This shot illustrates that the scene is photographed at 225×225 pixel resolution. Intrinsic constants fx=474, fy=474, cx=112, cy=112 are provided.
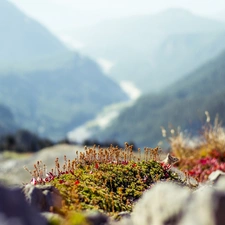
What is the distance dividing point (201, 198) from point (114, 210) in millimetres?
2828

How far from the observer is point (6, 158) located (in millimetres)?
36438

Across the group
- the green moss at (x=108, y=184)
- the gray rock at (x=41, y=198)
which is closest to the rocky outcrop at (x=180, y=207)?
the gray rock at (x=41, y=198)

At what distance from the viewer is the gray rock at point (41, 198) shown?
531 centimetres

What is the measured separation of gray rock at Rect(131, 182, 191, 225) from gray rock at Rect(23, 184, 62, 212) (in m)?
1.49

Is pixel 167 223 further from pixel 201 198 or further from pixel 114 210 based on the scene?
pixel 114 210

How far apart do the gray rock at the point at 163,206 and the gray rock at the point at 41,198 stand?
1.49 metres

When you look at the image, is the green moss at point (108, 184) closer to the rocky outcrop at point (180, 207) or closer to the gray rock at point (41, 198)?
the gray rock at point (41, 198)

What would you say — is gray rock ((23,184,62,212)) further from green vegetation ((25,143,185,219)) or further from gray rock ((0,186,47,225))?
gray rock ((0,186,47,225))

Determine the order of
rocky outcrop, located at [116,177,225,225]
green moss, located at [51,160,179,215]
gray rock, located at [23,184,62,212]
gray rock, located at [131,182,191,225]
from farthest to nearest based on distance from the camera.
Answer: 1. green moss, located at [51,160,179,215]
2. gray rock, located at [23,184,62,212]
3. gray rock, located at [131,182,191,225]
4. rocky outcrop, located at [116,177,225,225]

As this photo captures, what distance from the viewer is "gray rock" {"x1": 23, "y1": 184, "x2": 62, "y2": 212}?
5309 mm

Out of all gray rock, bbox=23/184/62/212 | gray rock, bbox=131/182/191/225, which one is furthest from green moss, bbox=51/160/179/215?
gray rock, bbox=131/182/191/225

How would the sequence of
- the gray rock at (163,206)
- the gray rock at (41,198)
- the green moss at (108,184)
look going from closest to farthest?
the gray rock at (163,206) < the gray rock at (41,198) < the green moss at (108,184)

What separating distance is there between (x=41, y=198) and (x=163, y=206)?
1897mm

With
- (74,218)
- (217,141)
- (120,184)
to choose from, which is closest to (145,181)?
(120,184)
